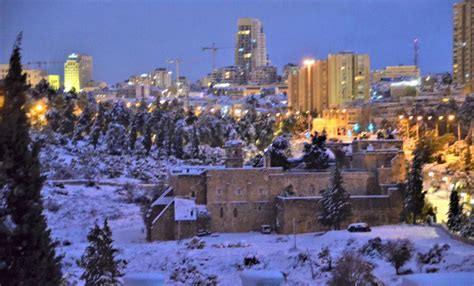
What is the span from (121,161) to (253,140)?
13.4 metres

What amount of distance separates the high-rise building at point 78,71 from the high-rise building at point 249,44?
39564 mm

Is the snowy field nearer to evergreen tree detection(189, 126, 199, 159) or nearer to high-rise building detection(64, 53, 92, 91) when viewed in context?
evergreen tree detection(189, 126, 199, 159)

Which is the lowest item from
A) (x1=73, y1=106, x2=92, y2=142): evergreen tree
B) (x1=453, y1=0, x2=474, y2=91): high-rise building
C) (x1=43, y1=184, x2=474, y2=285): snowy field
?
(x1=43, y1=184, x2=474, y2=285): snowy field

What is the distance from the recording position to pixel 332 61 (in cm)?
7769

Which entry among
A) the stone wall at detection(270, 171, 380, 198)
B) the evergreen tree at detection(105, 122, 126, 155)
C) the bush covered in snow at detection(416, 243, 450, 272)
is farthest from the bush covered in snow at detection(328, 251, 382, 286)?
the evergreen tree at detection(105, 122, 126, 155)

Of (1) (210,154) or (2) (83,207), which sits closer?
(2) (83,207)

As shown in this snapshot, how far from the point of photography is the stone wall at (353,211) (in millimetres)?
23266

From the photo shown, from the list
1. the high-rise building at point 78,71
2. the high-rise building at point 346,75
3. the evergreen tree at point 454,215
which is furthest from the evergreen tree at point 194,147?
the high-rise building at point 78,71

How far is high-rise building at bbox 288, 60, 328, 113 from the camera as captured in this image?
7950 centimetres

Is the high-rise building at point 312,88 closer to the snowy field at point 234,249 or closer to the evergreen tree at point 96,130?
the evergreen tree at point 96,130

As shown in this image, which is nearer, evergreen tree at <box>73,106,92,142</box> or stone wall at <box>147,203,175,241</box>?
stone wall at <box>147,203,175,241</box>

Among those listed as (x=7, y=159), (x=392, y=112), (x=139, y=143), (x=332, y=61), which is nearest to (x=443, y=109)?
(x=392, y=112)

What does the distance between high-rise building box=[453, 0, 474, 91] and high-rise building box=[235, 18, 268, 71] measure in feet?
311

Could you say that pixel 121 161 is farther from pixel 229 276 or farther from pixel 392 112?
pixel 392 112
